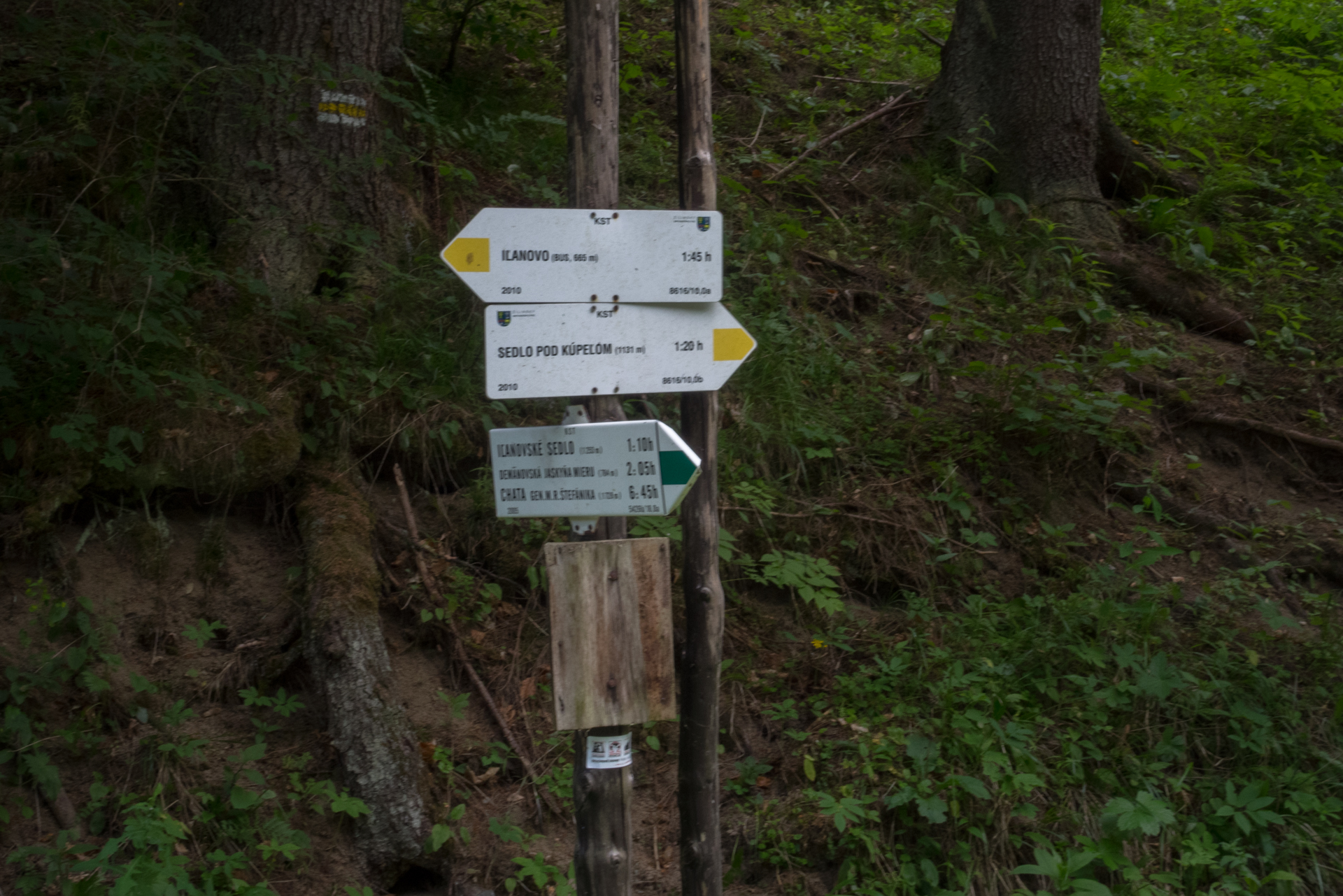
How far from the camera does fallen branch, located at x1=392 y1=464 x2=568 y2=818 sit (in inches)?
149

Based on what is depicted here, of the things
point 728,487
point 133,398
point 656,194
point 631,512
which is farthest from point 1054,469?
point 133,398

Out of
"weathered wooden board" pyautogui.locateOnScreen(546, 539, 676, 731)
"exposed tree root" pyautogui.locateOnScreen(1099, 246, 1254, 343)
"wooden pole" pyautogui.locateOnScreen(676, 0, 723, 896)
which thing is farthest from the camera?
"exposed tree root" pyautogui.locateOnScreen(1099, 246, 1254, 343)

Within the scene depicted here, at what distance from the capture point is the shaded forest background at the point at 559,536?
3.46 metres

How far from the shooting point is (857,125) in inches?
307

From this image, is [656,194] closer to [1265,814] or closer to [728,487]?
[728,487]

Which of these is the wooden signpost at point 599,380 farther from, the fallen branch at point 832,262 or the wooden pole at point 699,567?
the fallen branch at point 832,262

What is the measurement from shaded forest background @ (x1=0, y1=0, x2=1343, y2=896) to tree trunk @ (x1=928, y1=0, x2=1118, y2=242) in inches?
14.3

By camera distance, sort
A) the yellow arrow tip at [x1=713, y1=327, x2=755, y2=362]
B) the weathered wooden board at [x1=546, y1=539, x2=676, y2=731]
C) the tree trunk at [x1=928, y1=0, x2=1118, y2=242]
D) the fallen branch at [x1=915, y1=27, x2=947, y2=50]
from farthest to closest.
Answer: the fallen branch at [x1=915, y1=27, x2=947, y2=50]
the tree trunk at [x1=928, y1=0, x2=1118, y2=242]
the yellow arrow tip at [x1=713, y1=327, x2=755, y2=362]
the weathered wooden board at [x1=546, y1=539, x2=676, y2=731]

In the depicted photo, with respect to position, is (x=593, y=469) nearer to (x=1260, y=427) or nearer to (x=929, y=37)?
(x=1260, y=427)

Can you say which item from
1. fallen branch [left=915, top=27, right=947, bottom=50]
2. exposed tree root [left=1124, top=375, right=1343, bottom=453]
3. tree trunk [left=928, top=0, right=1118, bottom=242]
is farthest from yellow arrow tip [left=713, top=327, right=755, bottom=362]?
fallen branch [left=915, top=27, right=947, bottom=50]

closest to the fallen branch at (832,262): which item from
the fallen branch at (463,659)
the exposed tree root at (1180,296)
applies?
the exposed tree root at (1180,296)

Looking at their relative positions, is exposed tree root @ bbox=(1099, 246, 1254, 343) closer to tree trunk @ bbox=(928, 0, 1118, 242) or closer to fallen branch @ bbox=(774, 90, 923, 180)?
tree trunk @ bbox=(928, 0, 1118, 242)

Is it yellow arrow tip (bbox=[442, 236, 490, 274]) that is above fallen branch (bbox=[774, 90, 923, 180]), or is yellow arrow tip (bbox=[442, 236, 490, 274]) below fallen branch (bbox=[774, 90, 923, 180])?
below

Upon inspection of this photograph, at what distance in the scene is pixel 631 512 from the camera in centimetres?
238
